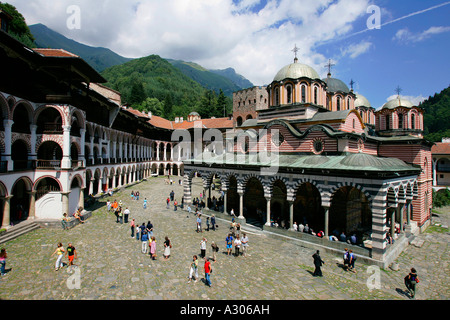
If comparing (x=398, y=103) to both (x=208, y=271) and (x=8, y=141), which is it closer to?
(x=208, y=271)

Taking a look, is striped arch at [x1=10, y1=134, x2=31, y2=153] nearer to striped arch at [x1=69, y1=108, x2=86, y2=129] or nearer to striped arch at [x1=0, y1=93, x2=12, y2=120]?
striped arch at [x1=0, y1=93, x2=12, y2=120]

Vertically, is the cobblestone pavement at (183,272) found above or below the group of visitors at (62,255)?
below

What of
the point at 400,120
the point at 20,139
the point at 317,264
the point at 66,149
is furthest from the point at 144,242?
the point at 400,120

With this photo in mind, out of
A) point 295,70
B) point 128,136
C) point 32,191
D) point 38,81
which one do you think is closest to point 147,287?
point 32,191

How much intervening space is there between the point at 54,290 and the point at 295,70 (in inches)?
951

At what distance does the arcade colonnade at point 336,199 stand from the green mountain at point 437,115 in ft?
206

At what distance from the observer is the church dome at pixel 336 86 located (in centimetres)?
2975

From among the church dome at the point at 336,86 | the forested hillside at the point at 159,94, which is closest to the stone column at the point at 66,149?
the church dome at the point at 336,86

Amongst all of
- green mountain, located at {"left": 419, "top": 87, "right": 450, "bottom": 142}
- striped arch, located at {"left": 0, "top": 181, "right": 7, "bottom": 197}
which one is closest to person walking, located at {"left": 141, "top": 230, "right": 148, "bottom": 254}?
striped arch, located at {"left": 0, "top": 181, "right": 7, "bottom": 197}

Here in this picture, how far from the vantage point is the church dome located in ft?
97.6

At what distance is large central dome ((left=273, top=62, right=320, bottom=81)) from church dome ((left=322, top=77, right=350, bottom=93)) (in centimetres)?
586

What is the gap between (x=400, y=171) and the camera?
15078 mm

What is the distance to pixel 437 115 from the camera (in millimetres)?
80188

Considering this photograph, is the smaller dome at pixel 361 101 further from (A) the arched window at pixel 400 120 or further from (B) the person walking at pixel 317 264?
(B) the person walking at pixel 317 264
